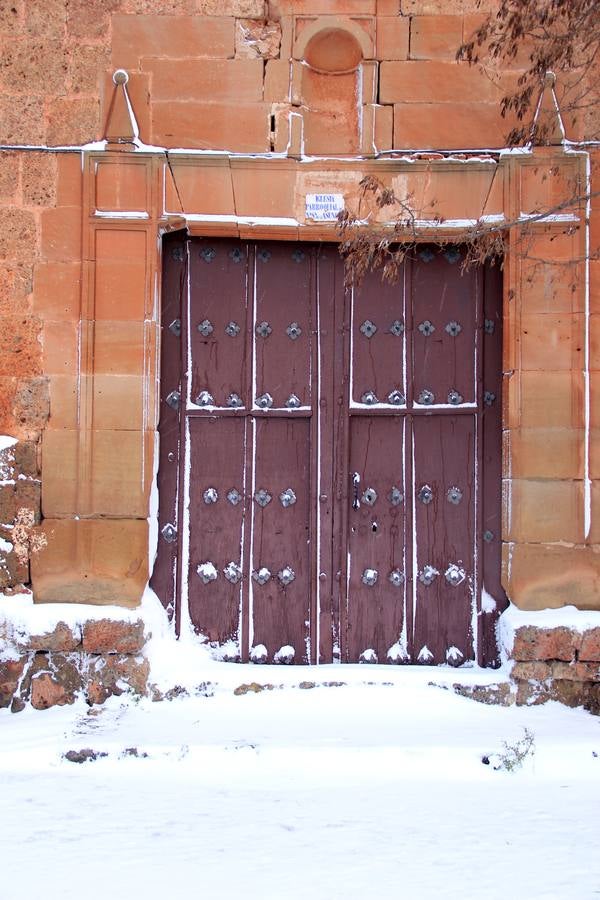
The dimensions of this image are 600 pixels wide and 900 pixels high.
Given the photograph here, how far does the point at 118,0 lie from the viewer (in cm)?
464

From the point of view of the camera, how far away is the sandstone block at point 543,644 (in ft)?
14.3

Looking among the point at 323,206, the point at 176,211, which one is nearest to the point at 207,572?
the point at 176,211

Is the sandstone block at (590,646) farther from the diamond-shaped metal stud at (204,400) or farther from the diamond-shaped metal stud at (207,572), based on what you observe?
the diamond-shaped metal stud at (204,400)

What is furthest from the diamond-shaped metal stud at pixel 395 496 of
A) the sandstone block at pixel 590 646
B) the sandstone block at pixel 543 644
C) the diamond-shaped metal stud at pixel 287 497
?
the sandstone block at pixel 590 646

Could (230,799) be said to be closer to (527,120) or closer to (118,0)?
(527,120)

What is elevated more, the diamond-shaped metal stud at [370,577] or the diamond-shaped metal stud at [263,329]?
the diamond-shaped metal stud at [263,329]

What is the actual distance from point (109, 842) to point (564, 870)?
1590 millimetres

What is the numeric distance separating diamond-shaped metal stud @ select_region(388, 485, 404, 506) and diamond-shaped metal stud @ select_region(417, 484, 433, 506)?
0.10m

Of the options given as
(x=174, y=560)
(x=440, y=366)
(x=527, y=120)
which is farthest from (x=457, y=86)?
(x=174, y=560)

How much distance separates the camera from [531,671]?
172 inches

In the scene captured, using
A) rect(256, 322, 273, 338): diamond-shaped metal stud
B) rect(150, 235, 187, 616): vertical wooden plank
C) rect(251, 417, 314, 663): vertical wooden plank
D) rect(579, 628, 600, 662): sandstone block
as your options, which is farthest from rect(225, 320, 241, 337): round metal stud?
rect(579, 628, 600, 662): sandstone block

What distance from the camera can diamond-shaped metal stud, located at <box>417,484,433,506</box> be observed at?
4.76 metres

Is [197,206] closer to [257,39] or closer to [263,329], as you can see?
[263,329]

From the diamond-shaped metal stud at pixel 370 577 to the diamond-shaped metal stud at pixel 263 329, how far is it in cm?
148
